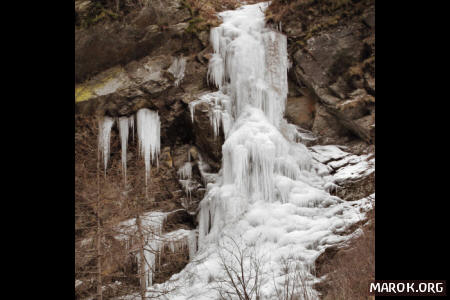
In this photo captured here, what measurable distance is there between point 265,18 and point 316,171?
21.4ft

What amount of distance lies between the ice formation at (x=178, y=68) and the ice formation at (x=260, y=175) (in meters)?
1.10

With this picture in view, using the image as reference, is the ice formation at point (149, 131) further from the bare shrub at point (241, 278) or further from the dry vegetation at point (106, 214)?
the bare shrub at point (241, 278)

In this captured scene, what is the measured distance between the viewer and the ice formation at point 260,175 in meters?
8.16

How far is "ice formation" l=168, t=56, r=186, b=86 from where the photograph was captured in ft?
42.4

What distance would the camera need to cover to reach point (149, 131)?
12.8m


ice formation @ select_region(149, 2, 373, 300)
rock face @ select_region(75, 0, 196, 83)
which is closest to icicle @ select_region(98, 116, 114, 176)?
rock face @ select_region(75, 0, 196, 83)

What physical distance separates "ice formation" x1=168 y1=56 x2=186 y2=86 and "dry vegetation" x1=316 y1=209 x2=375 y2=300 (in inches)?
332

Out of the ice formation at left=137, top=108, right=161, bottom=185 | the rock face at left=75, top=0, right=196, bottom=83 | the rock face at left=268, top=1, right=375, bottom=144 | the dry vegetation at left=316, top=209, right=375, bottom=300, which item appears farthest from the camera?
the ice formation at left=137, top=108, right=161, bottom=185

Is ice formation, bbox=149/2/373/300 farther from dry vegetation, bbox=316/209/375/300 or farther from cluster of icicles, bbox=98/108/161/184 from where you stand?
cluster of icicles, bbox=98/108/161/184

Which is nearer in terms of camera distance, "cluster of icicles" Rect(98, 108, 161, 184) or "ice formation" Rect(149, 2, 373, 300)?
"ice formation" Rect(149, 2, 373, 300)

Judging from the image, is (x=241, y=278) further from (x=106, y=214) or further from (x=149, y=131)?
(x=149, y=131)

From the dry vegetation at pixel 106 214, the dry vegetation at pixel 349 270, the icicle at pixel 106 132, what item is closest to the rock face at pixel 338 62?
the dry vegetation at pixel 349 270

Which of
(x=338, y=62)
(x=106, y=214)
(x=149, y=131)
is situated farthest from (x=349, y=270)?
(x=149, y=131)
